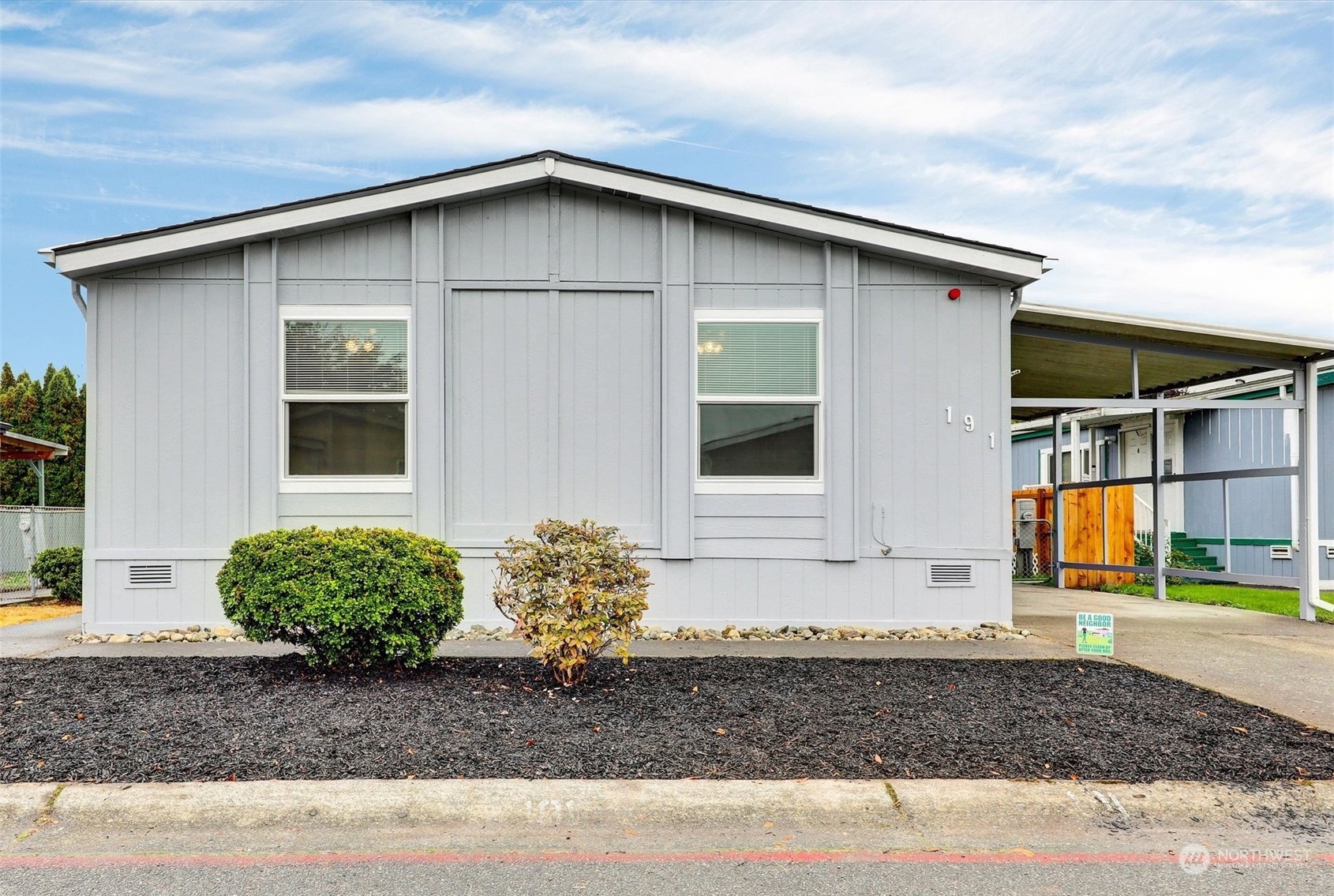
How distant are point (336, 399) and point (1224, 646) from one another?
27.3 feet

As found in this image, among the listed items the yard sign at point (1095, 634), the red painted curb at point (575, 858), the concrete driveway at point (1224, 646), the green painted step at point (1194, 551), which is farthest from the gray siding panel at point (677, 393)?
the green painted step at point (1194, 551)

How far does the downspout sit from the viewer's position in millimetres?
8055

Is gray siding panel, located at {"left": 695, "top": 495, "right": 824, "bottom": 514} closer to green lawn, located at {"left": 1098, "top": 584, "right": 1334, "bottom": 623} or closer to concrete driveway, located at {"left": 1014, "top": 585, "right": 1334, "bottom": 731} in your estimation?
concrete driveway, located at {"left": 1014, "top": 585, "right": 1334, "bottom": 731}

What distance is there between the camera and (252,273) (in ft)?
26.6

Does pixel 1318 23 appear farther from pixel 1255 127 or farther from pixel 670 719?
pixel 670 719

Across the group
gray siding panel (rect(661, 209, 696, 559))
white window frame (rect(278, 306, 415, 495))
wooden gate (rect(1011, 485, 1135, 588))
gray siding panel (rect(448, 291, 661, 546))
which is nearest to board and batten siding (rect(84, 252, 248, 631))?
white window frame (rect(278, 306, 415, 495))

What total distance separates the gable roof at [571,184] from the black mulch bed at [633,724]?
11.7 ft

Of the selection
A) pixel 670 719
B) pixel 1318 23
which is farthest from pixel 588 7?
pixel 670 719

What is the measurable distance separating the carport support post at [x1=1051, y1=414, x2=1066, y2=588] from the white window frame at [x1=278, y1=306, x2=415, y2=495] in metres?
10.4

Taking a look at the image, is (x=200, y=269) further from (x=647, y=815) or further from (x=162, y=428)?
(x=647, y=815)

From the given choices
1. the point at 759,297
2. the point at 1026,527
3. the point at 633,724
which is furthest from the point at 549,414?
the point at 1026,527

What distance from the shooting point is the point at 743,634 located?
814cm

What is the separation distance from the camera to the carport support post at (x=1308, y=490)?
9734mm

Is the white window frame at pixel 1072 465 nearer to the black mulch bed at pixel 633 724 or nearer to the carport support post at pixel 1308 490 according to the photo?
the carport support post at pixel 1308 490
